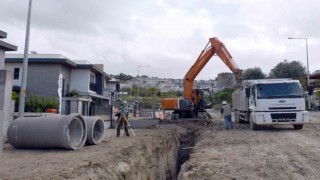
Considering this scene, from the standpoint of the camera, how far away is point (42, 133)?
11.2m

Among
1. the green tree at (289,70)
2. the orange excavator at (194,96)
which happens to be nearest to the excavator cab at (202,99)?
the orange excavator at (194,96)

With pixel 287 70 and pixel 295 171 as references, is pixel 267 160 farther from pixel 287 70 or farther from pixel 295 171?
pixel 287 70

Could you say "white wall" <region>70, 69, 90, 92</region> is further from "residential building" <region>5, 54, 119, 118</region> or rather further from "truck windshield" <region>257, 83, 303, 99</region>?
"truck windshield" <region>257, 83, 303, 99</region>

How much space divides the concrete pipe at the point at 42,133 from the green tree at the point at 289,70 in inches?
2402

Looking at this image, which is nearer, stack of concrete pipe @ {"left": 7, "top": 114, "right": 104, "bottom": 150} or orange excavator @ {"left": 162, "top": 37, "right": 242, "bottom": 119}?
stack of concrete pipe @ {"left": 7, "top": 114, "right": 104, "bottom": 150}

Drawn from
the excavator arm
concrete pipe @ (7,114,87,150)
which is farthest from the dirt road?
the excavator arm

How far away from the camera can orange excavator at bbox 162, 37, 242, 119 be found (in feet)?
81.4

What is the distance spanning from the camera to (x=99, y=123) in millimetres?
14562

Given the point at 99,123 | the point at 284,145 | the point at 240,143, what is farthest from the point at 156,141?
the point at 284,145

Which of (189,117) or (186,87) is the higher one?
(186,87)

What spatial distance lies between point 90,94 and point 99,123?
1772cm

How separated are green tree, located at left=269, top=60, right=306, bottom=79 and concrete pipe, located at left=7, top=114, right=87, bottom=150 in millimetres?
61014

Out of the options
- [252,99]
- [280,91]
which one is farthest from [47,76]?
[280,91]

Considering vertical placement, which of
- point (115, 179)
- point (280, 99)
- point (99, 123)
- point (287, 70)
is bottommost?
point (115, 179)
